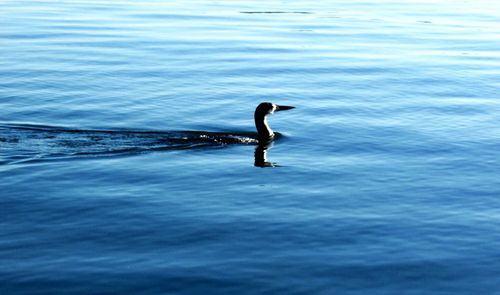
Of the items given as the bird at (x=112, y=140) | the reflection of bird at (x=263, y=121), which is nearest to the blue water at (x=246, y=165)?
the bird at (x=112, y=140)

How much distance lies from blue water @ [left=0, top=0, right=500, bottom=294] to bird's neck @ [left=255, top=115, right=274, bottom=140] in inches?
24.7

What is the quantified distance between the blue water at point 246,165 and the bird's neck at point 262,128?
0.63 meters

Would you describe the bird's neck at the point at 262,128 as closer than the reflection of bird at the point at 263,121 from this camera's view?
No

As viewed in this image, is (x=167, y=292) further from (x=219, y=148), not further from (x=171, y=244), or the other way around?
(x=219, y=148)

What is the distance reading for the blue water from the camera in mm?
15734

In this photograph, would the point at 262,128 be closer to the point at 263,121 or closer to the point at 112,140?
the point at 263,121

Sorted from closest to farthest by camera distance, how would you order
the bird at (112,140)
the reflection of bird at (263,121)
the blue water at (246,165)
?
the blue water at (246,165) < the bird at (112,140) < the reflection of bird at (263,121)

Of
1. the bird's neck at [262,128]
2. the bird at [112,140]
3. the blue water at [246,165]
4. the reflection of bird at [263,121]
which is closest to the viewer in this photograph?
the blue water at [246,165]

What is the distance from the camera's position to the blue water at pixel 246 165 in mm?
15734

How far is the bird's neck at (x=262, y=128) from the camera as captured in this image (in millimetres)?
24516

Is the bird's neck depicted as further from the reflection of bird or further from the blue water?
the blue water

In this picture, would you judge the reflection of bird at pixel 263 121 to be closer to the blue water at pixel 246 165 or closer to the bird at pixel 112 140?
the bird at pixel 112 140

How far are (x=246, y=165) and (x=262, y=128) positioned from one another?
2353mm

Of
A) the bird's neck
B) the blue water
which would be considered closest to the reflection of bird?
the bird's neck
